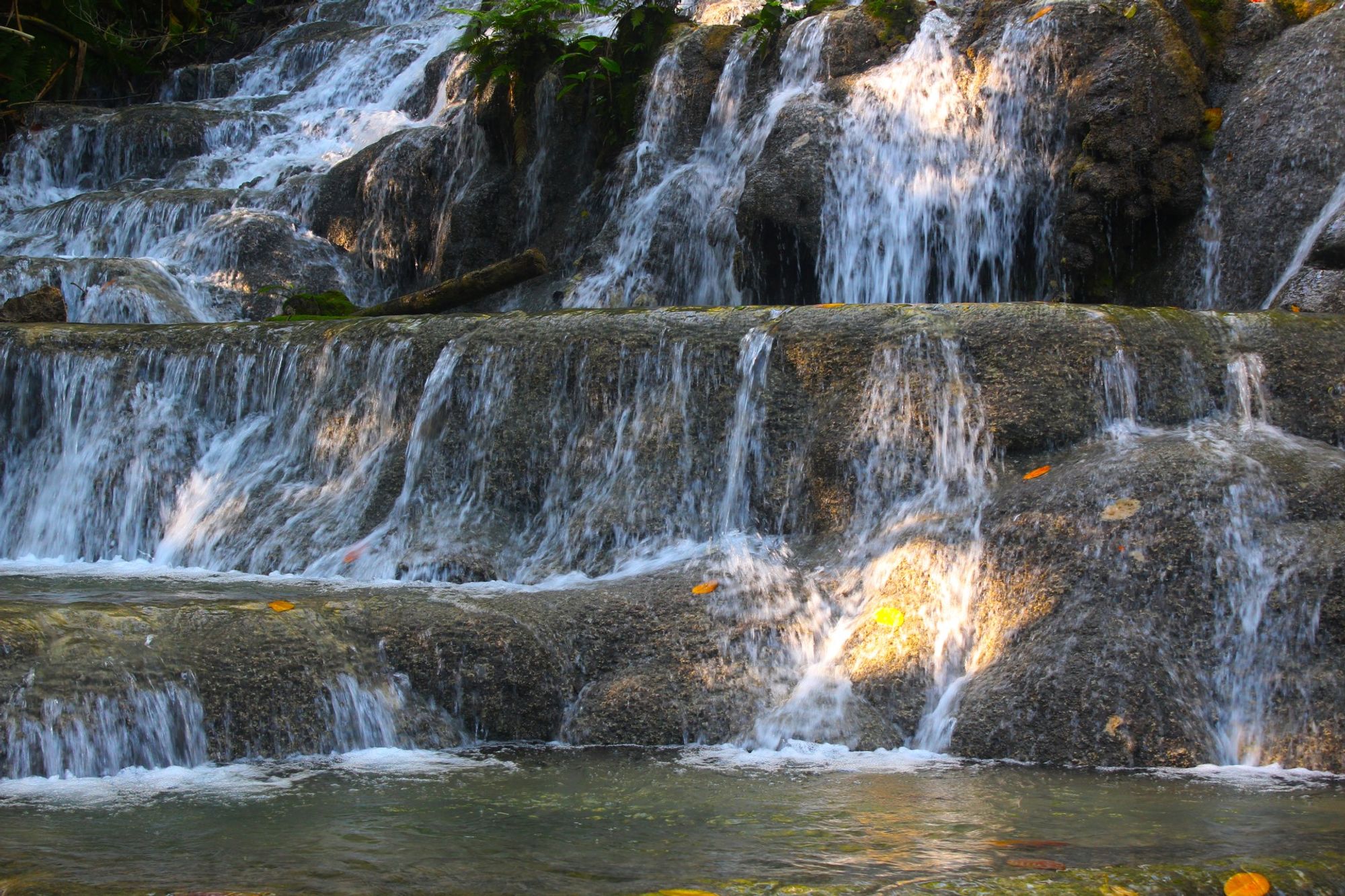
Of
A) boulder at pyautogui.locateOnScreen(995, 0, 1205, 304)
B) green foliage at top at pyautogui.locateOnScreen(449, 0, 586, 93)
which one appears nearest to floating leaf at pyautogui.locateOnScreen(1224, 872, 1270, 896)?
boulder at pyautogui.locateOnScreen(995, 0, 1205, 304)

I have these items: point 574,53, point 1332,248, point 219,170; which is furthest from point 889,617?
point 219,170

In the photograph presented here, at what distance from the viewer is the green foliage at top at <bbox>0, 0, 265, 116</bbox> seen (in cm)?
1822

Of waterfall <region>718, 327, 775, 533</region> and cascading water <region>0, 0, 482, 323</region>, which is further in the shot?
cascading water <region>0, 0, 482, 323</region>

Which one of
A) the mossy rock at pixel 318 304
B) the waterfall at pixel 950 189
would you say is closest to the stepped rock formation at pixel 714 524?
Result: the mossy rock at pixel 318 304

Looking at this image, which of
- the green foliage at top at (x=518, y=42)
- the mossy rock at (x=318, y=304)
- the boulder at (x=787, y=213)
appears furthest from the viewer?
the green foliage at top at (x=518, y=42)

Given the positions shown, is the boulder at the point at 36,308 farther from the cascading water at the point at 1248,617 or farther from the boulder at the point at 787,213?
the cascading water at the point at 1248,617

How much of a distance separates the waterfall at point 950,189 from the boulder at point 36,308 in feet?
22.8

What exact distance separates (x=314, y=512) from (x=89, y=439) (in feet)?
7.38

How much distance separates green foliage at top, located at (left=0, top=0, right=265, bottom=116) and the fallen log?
9006 mm

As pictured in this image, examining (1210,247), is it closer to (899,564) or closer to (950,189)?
(950,189)

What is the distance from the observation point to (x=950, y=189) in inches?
421

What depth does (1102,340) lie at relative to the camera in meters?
6.98

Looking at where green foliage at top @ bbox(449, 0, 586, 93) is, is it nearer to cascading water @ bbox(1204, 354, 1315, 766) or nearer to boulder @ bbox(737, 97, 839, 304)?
boulder @ bbox(737, 97, 839, 304)

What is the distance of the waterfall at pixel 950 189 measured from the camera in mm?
10422
